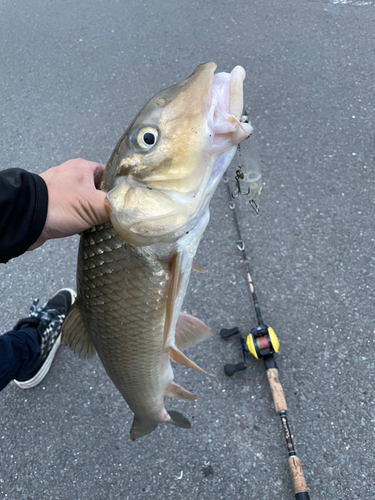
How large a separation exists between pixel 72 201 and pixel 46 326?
134 centimetres

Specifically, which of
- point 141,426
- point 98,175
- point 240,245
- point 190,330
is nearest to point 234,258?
point 240,245

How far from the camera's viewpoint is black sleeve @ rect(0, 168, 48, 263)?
1.19 m

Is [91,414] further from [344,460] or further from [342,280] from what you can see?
[342,280]

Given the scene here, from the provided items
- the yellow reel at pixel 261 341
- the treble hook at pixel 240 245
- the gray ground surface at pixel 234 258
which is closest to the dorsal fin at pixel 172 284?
the yellow reel at pixel 261 341

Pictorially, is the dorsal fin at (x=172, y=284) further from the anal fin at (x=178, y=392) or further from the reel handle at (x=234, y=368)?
the reel handle at (x=234, y=368)

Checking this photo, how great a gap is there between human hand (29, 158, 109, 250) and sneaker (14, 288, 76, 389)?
1160mm

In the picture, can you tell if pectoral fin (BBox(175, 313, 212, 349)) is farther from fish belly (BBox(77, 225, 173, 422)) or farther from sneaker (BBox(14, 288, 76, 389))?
sneaker (BBox(14, 288, 76, 389))

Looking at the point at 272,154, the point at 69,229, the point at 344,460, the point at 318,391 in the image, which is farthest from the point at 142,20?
the point at 344,460

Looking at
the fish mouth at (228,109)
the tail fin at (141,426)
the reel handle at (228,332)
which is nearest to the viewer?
the fish mouth at (228,109)

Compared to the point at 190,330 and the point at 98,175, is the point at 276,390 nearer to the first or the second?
the point at 190,330

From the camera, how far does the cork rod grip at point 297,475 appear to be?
1.67 metres

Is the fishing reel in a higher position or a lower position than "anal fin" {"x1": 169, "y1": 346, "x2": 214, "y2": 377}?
lower

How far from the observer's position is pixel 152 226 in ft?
3.61

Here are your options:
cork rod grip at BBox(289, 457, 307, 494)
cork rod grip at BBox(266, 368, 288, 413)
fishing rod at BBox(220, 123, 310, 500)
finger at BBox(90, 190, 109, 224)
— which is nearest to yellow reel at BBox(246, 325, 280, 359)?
fishing rod at BBox(220, 123, 310, 500)
